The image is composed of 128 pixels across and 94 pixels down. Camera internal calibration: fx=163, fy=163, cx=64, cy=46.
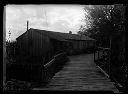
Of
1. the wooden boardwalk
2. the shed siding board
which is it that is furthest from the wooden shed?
the wooden boardwalk

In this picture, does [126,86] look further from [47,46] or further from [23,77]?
[47,46]

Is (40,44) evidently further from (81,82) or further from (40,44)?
(81,82)

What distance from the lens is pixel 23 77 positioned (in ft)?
25.9

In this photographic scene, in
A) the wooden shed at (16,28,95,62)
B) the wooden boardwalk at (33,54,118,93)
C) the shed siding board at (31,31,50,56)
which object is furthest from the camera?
the shed siding board at (31,31,50,56)

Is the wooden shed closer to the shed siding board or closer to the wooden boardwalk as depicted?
the shed siding board

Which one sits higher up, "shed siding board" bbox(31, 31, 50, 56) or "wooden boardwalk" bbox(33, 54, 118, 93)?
"shed siding board" bbox(31, 31, 50, 56)

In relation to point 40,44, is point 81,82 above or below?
below

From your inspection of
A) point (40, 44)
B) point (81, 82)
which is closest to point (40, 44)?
point (40, 44)

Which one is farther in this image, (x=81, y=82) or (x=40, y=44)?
(x=40, y=44)

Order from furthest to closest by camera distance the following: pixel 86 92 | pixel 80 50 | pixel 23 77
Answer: pixel 80 50 → pixel 23 77 → pixel 86 92

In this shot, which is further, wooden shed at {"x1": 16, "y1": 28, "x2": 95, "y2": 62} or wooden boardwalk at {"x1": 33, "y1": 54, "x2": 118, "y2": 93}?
wooden shed at {"x1": 16, "y1": 28, "x2": 95, "y2": 62}
